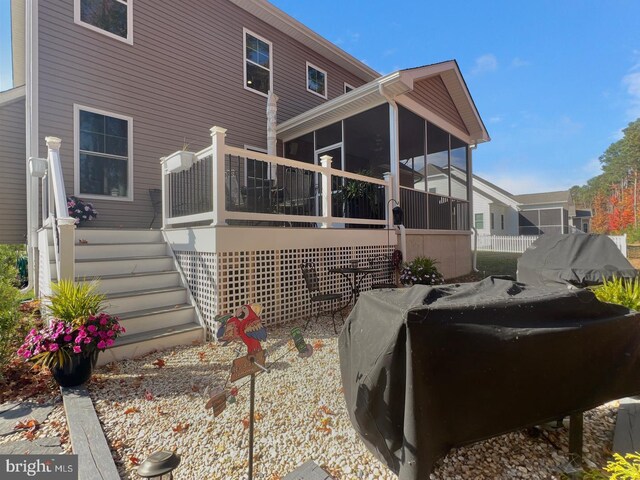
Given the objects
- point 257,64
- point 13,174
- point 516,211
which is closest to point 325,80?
point 257,64

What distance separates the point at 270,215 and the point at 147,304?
2.12 metres

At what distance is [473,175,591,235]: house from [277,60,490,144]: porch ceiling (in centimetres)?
1318

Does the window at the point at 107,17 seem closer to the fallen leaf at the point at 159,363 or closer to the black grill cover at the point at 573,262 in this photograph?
the fallen leaf at the point at 159,363

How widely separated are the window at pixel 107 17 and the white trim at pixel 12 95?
2305 mm

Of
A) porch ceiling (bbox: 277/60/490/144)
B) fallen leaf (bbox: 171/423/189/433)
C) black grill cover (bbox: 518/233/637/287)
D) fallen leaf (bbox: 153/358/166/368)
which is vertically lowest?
fallen leaf (bbox: 171/423/189/433)

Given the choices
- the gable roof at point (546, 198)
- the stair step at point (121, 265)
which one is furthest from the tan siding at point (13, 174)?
the gable roof at point (546, 198)

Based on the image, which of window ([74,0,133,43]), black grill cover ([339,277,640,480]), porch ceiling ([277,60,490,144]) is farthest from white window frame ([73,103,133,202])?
black grill cover ([339,277,640,480])

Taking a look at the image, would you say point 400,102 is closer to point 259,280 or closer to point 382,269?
point 382,269

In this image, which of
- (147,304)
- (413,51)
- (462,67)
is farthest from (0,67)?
(413,51)

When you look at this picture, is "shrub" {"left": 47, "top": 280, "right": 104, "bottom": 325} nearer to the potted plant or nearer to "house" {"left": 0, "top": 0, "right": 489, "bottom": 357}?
the potted plant

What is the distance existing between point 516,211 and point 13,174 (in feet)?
93.1

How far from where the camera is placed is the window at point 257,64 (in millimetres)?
8508

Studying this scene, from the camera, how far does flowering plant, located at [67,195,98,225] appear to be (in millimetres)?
5672

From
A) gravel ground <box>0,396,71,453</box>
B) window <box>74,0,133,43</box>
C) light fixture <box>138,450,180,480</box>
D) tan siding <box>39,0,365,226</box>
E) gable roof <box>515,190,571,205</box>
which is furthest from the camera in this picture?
gable roof <box>515,190,571,205</box>
